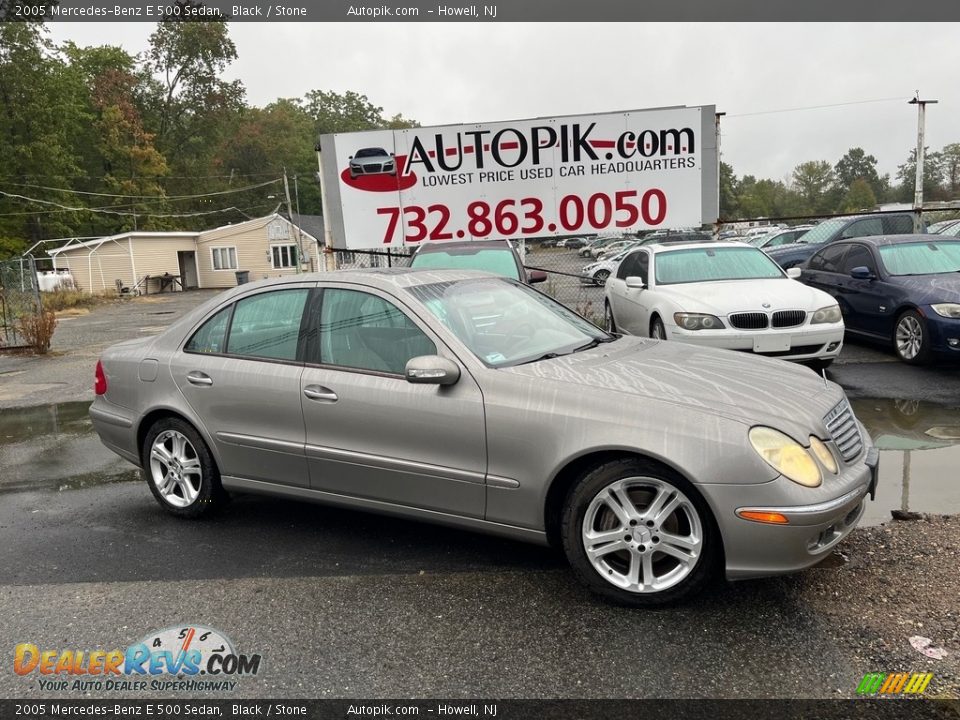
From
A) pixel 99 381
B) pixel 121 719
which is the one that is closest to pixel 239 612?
pixel 121 719

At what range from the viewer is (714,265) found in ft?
28.9

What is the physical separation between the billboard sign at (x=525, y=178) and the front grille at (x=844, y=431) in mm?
7552

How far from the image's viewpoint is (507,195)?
11125 mm

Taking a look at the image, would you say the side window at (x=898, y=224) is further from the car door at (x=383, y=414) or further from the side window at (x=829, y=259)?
the car door at (x=383, y=414)

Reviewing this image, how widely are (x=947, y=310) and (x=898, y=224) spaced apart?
954 centimetres

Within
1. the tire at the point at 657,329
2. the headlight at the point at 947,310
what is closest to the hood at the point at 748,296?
the tire at the point at 657,329

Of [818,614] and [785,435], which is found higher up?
[785,435]

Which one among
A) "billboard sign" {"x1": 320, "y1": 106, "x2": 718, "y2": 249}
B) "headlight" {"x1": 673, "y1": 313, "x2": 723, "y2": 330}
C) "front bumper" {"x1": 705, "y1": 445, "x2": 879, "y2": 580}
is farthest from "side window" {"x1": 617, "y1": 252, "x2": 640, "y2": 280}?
"front bumper" {"x1": 705, "y1": 445, "x2": 879, "y2": 580}

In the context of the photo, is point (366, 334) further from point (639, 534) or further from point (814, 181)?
point (814, 181)

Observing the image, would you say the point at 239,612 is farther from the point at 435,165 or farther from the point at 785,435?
the point at 435,165

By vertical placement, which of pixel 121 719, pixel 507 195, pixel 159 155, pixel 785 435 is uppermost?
pixel 159 155

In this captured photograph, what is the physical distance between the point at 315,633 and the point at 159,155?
6202 centimetres

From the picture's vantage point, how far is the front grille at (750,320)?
7.54 metres

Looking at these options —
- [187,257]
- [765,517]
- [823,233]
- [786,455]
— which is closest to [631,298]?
[786,455]
